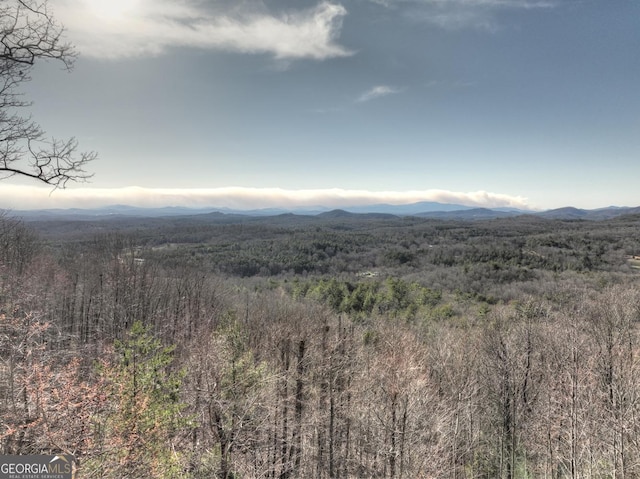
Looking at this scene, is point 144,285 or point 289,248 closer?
point 144,285

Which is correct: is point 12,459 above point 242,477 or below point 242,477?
above

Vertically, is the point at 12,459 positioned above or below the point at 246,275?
above

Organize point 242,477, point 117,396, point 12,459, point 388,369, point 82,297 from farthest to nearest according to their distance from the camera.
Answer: point 82,297
point 388,369
point 242,477
point 117,396
point 12,459

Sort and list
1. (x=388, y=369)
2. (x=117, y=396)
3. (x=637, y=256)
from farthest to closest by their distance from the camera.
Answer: (x=637, y=256)
(x=388, y=369)
(x=117, y=396)

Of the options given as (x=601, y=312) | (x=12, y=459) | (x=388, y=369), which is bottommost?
(x=388, y=369)

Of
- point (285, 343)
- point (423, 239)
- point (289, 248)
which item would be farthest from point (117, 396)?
point (423, 239)

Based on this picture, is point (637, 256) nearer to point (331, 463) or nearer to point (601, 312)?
point (601, 312)

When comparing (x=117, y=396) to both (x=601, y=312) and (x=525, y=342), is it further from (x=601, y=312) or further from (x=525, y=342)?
(x=601, y=312)

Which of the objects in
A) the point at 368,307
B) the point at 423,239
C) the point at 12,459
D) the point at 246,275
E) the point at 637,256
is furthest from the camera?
the point at 423,239

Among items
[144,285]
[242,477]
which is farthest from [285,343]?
[144,285]
